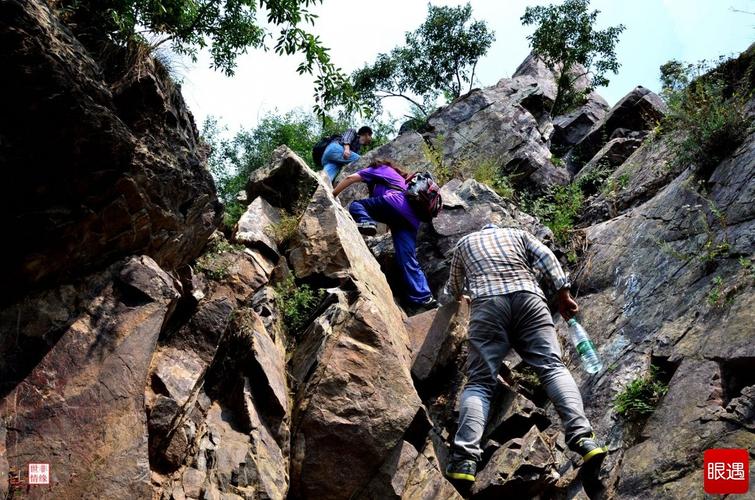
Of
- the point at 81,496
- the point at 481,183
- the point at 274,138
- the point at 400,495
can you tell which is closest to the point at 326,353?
the point at 400,495

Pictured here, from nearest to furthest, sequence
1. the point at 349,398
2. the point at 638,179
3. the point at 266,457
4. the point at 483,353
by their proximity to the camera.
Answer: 1. the point at 266,457
2. the point at 349,398
3. the point at 483,353
4. the point at 638,179

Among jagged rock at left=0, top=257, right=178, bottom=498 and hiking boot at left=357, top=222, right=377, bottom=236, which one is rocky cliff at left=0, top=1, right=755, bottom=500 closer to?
jagged rock at left=0, top=257, right=178, bottom=498

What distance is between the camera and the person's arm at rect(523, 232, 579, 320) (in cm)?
684

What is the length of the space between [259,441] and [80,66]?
3.39m

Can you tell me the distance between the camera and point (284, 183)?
948 cm

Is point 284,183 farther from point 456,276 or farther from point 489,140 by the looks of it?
point 489,140

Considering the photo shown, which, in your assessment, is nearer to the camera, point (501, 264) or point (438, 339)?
point (501, 264)

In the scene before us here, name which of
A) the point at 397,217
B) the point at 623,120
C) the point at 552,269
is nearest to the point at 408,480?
the point at 552,269

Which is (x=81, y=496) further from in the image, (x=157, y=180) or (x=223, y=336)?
(x=157, y=180)

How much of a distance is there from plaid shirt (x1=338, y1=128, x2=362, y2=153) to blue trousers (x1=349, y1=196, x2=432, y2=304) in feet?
10.1

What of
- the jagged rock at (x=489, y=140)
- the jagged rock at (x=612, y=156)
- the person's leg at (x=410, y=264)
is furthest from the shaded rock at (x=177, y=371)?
the jagged rock at (x=612, y=156)

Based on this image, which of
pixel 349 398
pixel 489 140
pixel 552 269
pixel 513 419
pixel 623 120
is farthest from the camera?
pixel 623 120

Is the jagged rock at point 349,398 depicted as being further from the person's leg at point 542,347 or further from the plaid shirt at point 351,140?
the plaid shirt at point 351,140

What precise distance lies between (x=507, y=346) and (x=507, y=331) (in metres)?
0.15
